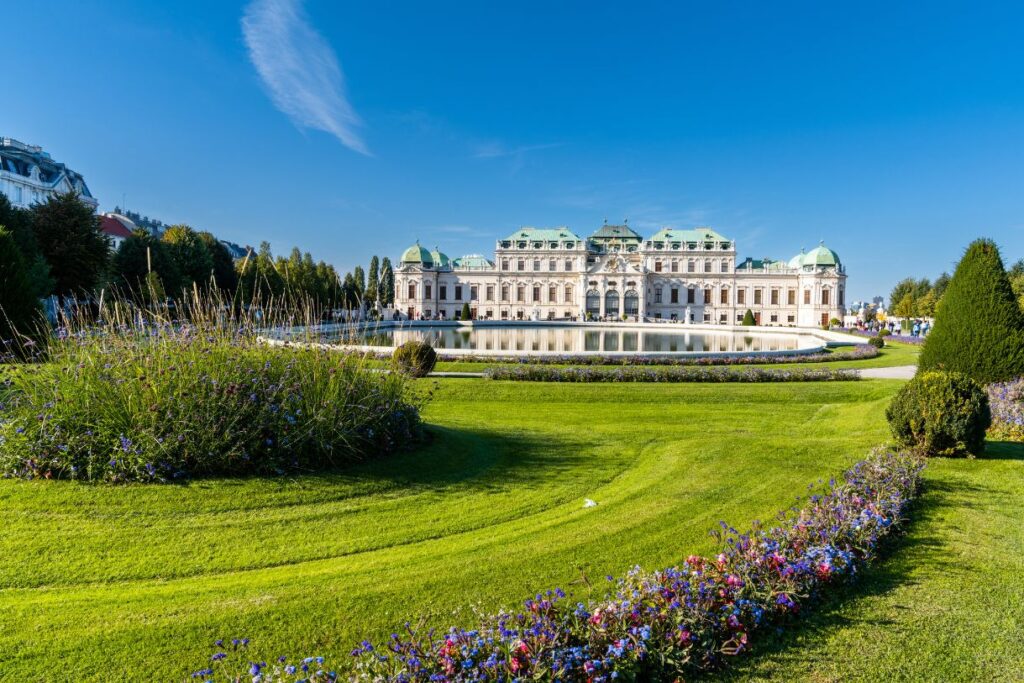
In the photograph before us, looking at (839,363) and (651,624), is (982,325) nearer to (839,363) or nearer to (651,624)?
(651,624)

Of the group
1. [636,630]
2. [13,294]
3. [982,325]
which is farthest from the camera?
[13,294]

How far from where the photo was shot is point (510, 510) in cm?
592

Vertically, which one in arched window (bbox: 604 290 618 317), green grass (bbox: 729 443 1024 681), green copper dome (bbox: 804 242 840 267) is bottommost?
green grass (bbox: 729 443 1024 681)

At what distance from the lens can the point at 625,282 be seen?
70312 millimetres

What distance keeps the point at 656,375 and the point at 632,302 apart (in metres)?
55.2

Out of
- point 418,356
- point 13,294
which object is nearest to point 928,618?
point 418,356

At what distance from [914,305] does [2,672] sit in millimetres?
76685

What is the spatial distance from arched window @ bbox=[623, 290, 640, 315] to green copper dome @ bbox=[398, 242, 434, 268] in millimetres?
24902

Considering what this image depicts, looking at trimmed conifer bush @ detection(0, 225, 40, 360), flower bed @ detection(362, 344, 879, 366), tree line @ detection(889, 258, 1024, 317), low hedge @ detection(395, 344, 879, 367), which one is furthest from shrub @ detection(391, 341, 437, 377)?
tree line @ detection(889, 258, 1024, 317)

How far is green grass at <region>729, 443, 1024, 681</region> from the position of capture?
127 inches

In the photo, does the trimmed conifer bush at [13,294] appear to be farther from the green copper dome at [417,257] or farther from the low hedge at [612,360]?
the green copper dome at [417,257]

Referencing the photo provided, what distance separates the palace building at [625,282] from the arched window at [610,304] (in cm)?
12

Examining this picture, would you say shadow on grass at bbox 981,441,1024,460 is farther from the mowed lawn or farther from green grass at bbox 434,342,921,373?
green grass at bbox 434,342,921,373

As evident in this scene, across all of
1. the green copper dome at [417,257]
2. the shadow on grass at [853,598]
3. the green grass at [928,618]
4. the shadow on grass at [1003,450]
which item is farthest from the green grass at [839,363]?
the green copper dome at [417,257]
